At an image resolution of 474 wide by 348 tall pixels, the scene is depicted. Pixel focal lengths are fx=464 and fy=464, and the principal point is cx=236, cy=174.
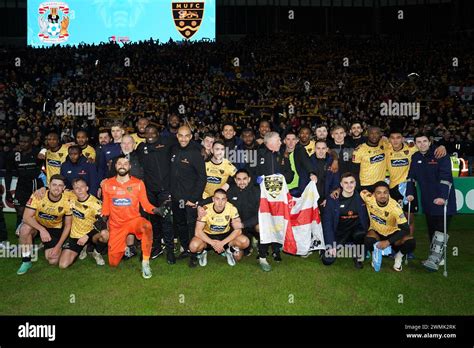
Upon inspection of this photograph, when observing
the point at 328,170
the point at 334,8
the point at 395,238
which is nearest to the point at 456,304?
the point at 395,238

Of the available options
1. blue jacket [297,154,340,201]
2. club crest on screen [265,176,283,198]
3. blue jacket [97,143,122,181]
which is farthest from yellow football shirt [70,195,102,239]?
blue jacket [297,154,340,201]

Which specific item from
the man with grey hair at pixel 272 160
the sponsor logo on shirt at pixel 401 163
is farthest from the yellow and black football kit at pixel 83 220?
the sponsor logo on shirt at pixel 401 163

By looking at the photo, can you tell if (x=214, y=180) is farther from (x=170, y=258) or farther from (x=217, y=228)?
(x=170, y=258)

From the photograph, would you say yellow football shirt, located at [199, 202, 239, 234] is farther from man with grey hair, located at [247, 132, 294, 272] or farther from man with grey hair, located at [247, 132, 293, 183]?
man with grey hair, located at [247, 132, 293, 183]

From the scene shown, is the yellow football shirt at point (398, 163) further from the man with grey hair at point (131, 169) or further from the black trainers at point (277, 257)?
the man with grey hair at point (131, 169)

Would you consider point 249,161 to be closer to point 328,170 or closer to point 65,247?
point 328,170

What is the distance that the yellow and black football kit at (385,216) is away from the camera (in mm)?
7957

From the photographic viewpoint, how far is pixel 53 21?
33562 millimetres

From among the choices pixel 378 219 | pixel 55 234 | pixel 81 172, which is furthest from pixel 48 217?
pixel 378 219

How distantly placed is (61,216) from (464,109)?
20.7 meters

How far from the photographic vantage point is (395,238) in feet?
26.0

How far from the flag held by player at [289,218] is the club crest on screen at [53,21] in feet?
95.8

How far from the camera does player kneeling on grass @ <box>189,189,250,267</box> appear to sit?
8203 millimetres

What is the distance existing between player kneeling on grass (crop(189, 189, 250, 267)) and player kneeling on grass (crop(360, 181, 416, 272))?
7.40 ft
